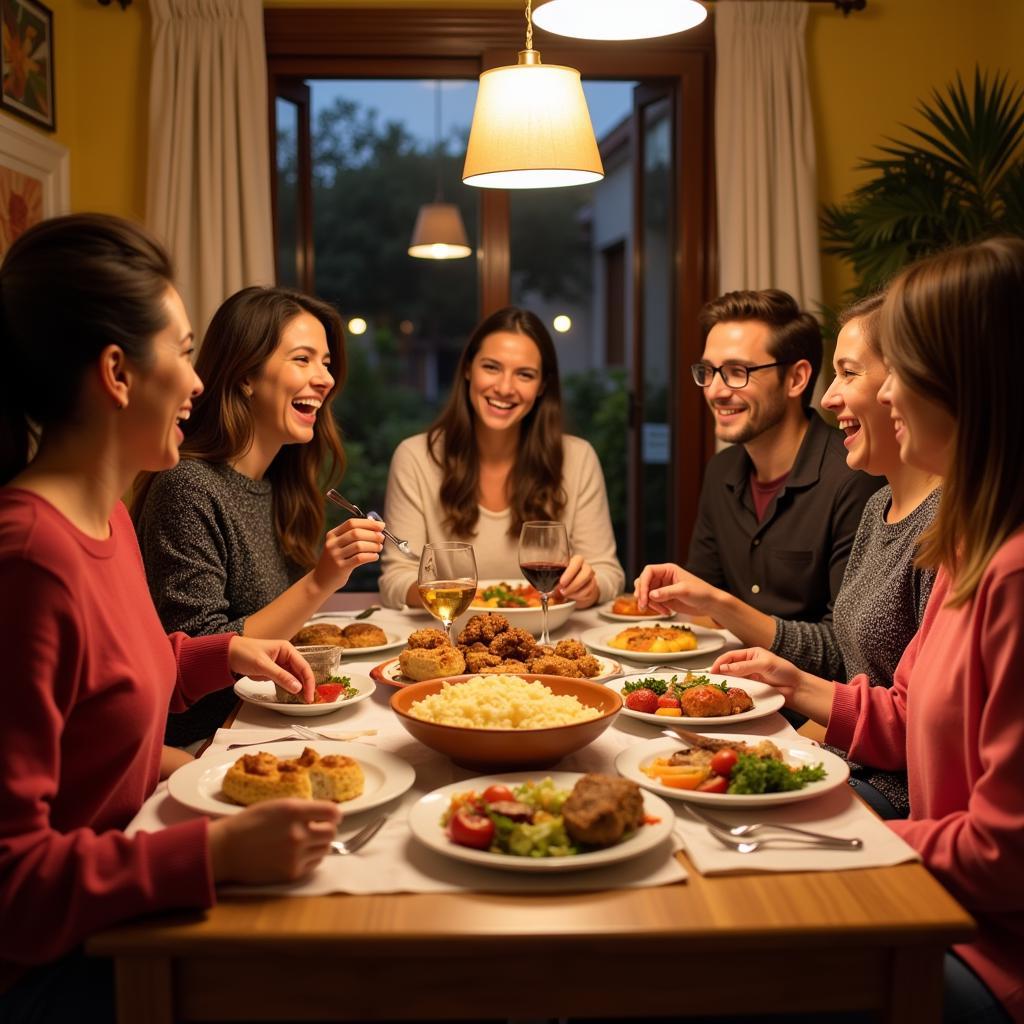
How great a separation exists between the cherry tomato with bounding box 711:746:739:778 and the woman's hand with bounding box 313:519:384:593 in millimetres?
933

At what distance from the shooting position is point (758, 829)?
1307 millimetres

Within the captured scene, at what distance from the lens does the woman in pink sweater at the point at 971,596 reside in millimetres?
1265

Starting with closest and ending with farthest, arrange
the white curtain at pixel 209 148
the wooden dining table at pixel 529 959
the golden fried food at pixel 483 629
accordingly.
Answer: the wooden dining table at pixel 529 959, the golden fried food at pixel 483 629, the white curtain at pixel 209 148

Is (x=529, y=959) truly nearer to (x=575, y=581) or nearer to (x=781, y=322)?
(x=575, y=581)

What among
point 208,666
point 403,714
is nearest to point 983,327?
point 403,714

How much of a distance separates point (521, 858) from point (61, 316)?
846 millimetres

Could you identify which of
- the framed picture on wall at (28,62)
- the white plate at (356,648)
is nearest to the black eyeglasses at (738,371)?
the white plate at (356,648)

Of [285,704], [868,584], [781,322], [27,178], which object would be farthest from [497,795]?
[27,178]

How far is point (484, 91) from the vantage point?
2373 mm

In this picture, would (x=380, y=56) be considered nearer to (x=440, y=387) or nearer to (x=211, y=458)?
(x=440, y=387)

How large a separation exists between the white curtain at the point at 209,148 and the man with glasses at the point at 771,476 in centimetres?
197

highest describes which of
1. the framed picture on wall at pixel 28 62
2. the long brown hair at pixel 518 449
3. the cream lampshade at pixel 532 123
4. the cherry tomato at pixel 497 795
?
the framed picture on wall at pixel 28 62

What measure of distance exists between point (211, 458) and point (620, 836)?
5.35ft

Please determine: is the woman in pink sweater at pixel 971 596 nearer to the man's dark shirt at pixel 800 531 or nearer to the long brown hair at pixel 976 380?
the long brown hair at pixel 976 380
